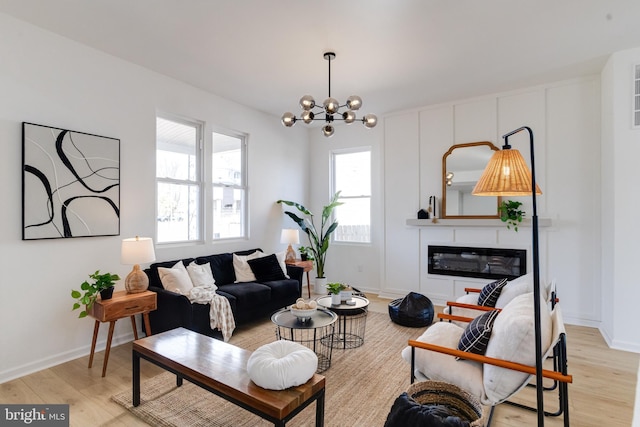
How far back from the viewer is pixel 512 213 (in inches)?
170

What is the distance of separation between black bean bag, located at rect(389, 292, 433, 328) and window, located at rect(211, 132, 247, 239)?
2.61 meters

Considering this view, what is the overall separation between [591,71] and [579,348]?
3.17 m

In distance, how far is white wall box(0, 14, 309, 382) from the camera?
9.09 ft

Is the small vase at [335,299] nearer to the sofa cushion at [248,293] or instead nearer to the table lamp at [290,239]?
the sofa cushion at [248,293]

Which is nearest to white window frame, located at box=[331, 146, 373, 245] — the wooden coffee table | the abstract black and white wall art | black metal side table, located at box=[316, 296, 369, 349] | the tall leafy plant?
the tall leafy plant

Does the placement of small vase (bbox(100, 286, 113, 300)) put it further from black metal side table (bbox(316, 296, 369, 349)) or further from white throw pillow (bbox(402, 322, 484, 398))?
white throw pillow (bbox(402, 322, 484, 398))

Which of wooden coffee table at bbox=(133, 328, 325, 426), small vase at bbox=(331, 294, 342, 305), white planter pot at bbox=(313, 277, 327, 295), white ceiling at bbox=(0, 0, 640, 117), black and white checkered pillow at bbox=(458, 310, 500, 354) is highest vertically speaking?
white ceiling at bbox=(0, 0, 640, 117)

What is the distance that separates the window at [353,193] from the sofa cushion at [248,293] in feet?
7.63

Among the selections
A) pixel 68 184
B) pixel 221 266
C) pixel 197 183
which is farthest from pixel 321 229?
pixel 68 184

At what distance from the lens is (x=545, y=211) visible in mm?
4246

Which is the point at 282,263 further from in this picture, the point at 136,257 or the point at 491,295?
the point at 491,295

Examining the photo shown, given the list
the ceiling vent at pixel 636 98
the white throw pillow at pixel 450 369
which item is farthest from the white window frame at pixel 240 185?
the ceiling vent at pixel 636 98

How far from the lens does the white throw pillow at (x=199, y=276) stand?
3.74m

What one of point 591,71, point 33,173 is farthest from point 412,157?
point 33,173
